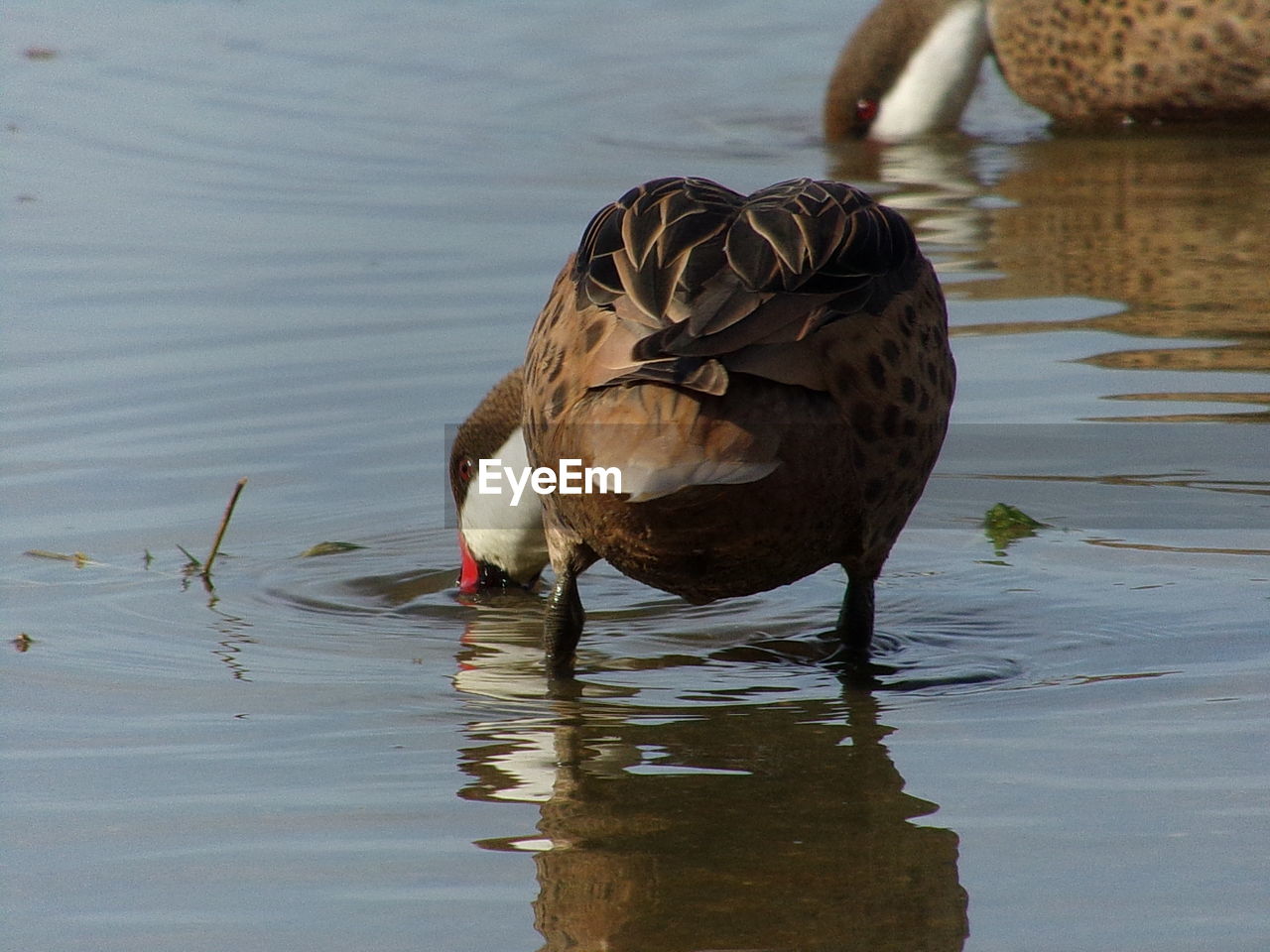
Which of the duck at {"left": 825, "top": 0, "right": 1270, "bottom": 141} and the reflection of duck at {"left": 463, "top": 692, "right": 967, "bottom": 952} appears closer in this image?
the reflection of duck at {"left": 463, "top": 692, "right": 967, "bottom": 952}

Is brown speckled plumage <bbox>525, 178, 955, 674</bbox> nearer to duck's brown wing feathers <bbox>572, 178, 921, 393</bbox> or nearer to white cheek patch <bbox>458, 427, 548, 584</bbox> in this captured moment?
duck's brown wing feathers <bbox>572, 178, 921, 393</bbox>

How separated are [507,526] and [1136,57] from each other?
6036mm

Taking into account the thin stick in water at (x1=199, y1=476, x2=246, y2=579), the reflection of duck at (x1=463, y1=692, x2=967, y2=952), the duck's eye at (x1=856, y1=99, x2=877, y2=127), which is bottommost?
the reflection of duck at (x1=463, y1=692, x2=967, y2=952)

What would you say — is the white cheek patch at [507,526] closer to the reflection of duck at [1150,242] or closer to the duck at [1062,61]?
the reflection of duck at [1150,242]

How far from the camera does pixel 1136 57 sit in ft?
34.0

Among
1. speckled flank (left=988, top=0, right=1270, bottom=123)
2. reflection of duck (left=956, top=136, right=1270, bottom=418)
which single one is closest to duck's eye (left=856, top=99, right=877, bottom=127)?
speckled flank (left=988, top=0, right=1270, bottom=123)

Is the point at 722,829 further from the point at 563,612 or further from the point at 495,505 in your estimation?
the point at 495,505

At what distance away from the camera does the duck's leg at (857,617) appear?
4605 millimetres

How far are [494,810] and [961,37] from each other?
9.04 m

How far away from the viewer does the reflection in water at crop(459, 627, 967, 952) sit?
3066mm

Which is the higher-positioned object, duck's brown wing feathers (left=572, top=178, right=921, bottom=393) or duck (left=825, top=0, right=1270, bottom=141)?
duck (left=825, top=0, right=1270, bottom=141)

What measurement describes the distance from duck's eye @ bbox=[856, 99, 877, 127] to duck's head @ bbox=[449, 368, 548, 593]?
5.99 m

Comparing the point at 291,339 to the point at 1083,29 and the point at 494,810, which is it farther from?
the point at 1083,29

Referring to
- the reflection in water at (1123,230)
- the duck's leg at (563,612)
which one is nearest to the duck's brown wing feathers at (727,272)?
the duck's leg at (563,612)
